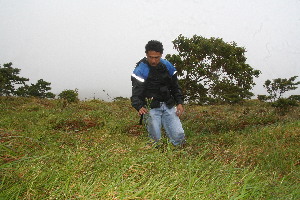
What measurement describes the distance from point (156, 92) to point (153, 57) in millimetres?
715

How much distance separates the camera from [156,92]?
5035 millimetres

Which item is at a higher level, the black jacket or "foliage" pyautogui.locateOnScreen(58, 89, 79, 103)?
"foliage" pyautogui.locateOnScreen(58, 89, 79, 103)

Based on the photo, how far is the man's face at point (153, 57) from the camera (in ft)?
15.7

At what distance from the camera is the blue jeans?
4.89 m

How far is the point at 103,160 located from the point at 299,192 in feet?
7.74

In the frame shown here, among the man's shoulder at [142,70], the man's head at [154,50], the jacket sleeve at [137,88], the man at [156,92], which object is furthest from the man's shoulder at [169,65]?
the jacket sleeve at [137,88]

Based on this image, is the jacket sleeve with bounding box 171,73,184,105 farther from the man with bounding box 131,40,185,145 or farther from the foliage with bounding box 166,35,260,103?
the foliage with bounding box 166,35,260,103

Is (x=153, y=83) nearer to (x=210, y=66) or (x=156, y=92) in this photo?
(x=156, y=92)

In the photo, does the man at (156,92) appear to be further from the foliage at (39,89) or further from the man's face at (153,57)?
the foliage at (39,89)

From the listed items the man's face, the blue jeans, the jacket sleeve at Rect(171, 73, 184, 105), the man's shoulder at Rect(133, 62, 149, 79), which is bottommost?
the blue jeans

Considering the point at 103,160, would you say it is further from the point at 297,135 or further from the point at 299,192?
the point at 297,135

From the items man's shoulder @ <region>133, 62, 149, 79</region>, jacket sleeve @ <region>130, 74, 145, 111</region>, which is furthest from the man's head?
jacket sleeve @ <region>130, 74, 145, 111</region>

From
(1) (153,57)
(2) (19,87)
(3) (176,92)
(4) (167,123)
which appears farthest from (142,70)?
(2) (19,87)

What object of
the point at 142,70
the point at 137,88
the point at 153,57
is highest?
the point at 153,57
